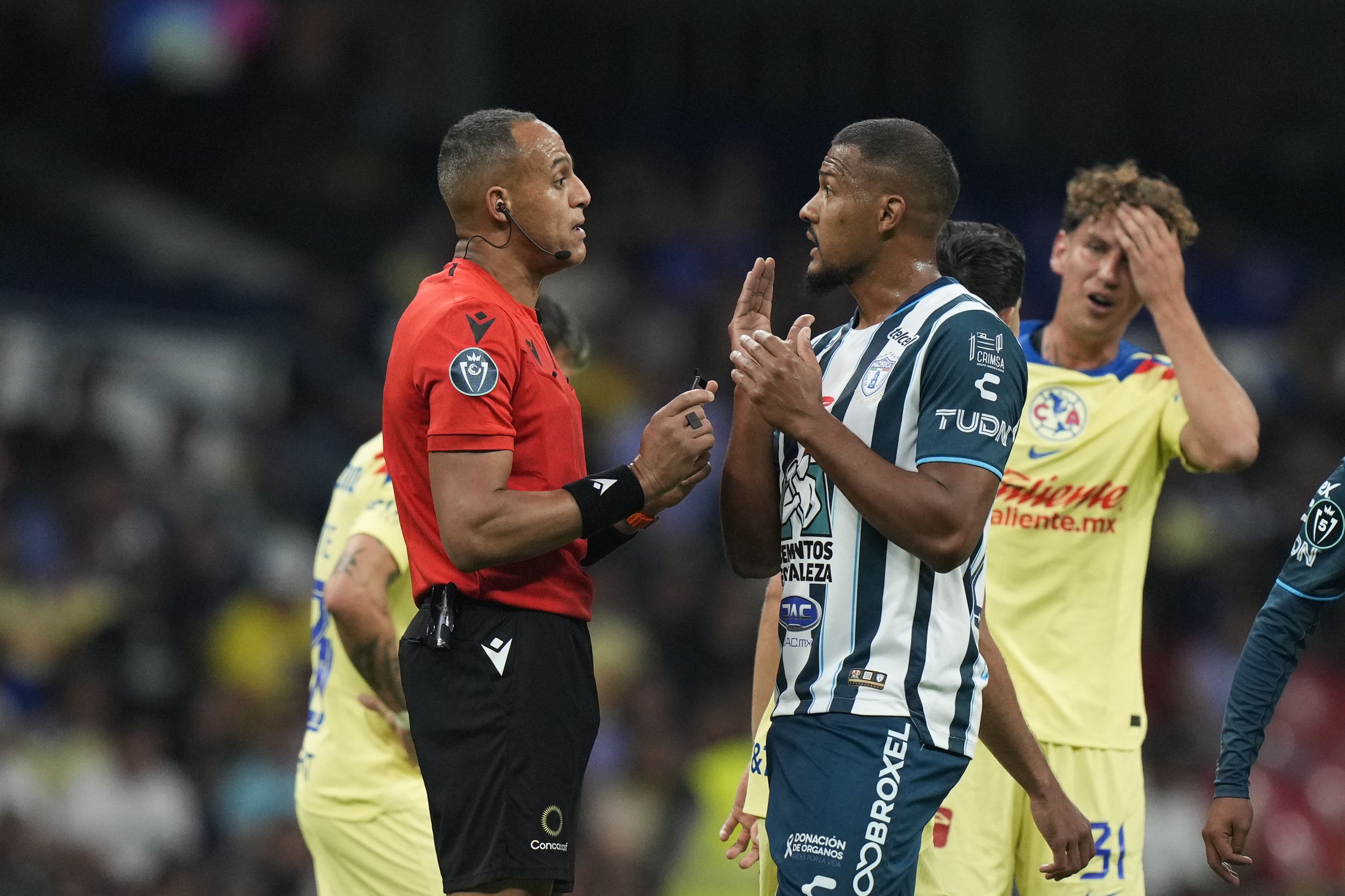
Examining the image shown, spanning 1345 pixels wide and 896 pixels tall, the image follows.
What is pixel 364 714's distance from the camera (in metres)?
5.42

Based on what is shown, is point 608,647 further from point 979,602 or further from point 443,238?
point 979,602

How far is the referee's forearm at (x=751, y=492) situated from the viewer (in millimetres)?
4129

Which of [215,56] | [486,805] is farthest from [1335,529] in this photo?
[215,56]

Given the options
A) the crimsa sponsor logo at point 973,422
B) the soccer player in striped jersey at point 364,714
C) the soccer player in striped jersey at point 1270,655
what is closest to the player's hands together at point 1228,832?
the soccer player in striped jersey at point 1270,655

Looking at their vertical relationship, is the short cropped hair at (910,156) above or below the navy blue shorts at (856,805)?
above

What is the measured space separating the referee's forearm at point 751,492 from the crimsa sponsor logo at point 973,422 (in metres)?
0.49

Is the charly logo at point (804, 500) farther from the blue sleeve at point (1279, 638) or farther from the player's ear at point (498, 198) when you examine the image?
the blue sleeve at point (1279, 638)

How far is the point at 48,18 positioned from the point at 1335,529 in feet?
44.1

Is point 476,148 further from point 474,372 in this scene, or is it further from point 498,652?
point 498,652

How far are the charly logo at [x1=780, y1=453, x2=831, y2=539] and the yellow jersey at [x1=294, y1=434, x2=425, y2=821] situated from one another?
1.55 meters

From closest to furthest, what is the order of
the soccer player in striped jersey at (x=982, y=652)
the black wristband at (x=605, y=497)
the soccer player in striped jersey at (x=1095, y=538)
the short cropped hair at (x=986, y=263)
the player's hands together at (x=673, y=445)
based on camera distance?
the black wristband at (x=605, y=497)
the player's hands together at (x=673, y=445)
the soccer player in striped jersey at (x=982, y=652)
the short cropped hair at (x=986, y=263)
the soccer player in striped jersey at (x=1095, y=538)

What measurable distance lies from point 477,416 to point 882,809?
1.27m

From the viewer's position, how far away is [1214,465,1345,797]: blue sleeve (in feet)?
14.3

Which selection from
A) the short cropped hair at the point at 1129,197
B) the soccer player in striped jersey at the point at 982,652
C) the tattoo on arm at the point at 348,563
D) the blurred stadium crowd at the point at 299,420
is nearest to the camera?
the soccer player in striped jersey at the point at 982,652
